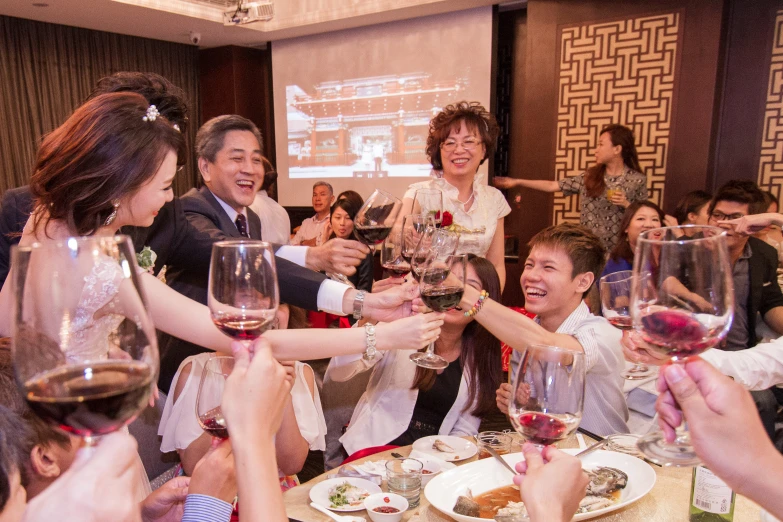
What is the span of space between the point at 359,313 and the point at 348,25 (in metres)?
5.87

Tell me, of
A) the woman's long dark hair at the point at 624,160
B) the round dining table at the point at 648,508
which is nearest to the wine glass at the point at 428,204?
the round dining table at the point at 648,508

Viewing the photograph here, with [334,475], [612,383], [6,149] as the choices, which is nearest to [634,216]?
[612,383]

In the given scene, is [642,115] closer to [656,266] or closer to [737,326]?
[737,326]

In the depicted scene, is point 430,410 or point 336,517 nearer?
point 336,517

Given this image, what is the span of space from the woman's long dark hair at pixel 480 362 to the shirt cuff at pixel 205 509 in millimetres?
1191

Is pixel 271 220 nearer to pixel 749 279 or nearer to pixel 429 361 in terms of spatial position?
pixel 429 361

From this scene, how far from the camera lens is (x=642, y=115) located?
5441mm

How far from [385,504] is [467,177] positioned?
2.22m

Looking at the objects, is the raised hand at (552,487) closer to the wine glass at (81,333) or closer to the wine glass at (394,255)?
the wine glass at (81,333)

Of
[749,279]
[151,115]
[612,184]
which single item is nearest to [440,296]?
[151,115]

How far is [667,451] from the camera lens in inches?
37.0

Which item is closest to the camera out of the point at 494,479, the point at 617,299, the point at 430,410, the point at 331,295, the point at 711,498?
the point at 711,498

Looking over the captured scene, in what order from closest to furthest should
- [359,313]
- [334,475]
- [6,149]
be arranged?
[334,475] → [359,313] → [6,149]

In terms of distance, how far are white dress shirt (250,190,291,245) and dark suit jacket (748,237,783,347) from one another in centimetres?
297
